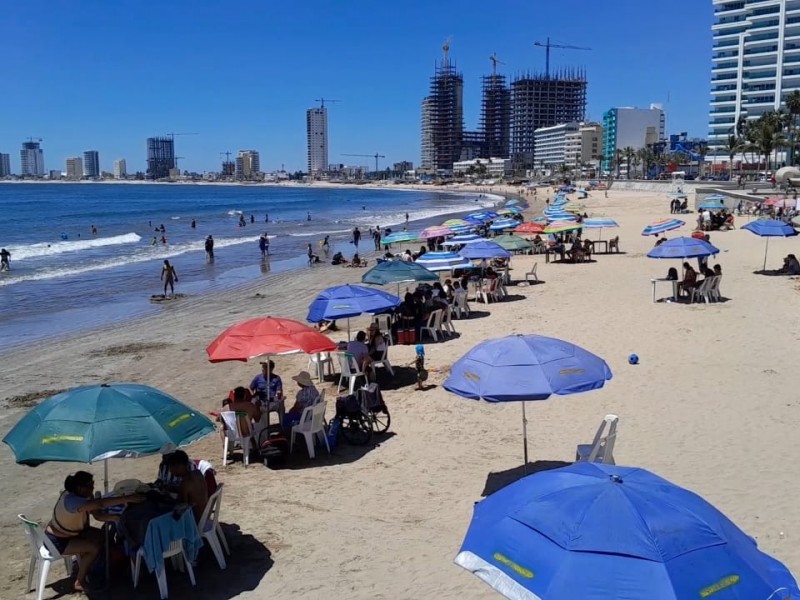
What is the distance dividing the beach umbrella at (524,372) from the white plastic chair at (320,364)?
561cm

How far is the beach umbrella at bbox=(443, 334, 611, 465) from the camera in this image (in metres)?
6.35

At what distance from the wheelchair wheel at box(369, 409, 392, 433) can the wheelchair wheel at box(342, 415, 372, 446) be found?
0.21 meters

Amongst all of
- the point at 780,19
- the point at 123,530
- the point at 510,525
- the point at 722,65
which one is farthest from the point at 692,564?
the point at 722,65

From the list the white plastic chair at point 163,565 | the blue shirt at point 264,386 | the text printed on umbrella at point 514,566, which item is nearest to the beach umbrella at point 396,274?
the blue shirt at point 264,386

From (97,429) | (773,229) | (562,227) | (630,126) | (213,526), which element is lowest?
(213,526)

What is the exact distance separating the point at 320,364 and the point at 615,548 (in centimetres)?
916

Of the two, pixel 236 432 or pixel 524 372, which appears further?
pixel 236 432

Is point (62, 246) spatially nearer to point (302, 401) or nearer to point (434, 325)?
point (434, 325)

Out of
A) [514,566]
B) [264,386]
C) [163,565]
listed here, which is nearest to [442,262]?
[264,386]

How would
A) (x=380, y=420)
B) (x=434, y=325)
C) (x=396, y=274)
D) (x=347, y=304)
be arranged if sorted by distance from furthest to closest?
(x=434, y=325)
(x=396, y=274)
(x=347, y=304)
(x=380, y=420)

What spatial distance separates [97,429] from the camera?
5414 millimetres

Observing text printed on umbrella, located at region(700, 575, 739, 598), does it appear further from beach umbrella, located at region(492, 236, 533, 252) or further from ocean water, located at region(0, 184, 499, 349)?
beach umbrella, located at region(492, 236, 533, 252)

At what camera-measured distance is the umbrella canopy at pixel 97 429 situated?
209 inches

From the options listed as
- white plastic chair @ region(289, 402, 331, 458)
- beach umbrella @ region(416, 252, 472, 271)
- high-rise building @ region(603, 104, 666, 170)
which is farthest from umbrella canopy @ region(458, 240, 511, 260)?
high-rise building @ region(603, 104, 666, 170)
